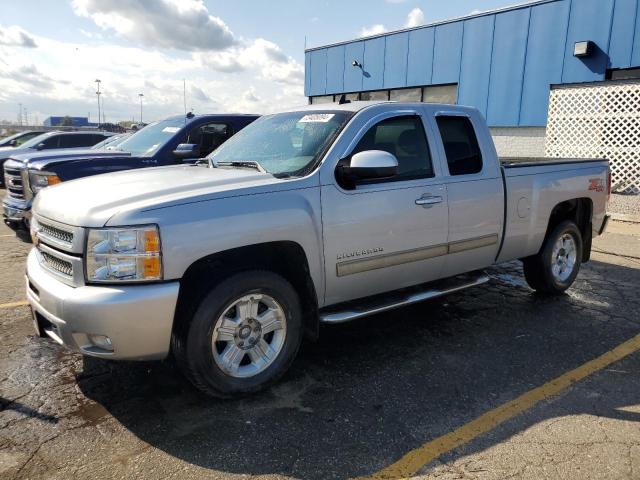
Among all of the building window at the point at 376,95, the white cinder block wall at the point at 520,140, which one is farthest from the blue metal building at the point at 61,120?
the white cinder block wall at the point at 520,140

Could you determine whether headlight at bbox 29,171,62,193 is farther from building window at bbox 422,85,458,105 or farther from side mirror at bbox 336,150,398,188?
building window at bbox 422,85,458,105

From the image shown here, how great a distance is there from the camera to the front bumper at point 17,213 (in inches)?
253

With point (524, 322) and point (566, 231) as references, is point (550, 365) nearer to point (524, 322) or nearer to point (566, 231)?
point (524, 322)

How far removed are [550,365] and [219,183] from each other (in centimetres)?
285

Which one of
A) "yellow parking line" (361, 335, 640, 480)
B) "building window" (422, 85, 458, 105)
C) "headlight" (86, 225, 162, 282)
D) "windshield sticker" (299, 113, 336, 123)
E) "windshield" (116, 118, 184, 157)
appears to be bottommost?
"yellow parking line" (361, 335, 640, 480)

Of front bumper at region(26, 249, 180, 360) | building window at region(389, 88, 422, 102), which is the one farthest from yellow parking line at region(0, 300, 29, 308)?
building window at region(389, 88, 422, 102)

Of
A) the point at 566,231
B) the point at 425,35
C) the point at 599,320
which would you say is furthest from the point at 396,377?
the point at 425,35

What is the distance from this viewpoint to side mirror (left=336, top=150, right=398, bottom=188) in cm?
350

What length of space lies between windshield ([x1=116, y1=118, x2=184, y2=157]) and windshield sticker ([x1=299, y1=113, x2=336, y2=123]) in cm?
344

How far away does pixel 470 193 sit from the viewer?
4.44m

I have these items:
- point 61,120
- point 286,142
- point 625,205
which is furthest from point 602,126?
point 61,120

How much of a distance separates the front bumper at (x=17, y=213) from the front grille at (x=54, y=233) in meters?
3.37

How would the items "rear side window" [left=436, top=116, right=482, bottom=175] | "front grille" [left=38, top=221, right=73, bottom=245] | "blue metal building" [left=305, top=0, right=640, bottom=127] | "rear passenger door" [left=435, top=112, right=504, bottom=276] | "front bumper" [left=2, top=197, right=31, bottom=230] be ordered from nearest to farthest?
1. "front grille" [left=38, top=221, right=73, bottom=245]
2. "rear passenger door" [left=435, top=112, right=504, bottom=276]
3. "rear side window" [left=436, top=116, right=482, bottom=175]
4. "front bumper" [left=2, top=197, right=31, bottom=230]
5. "blue metal building" [left=305, top=0, right=640, bottom=127]

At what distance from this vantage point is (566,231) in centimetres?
562
